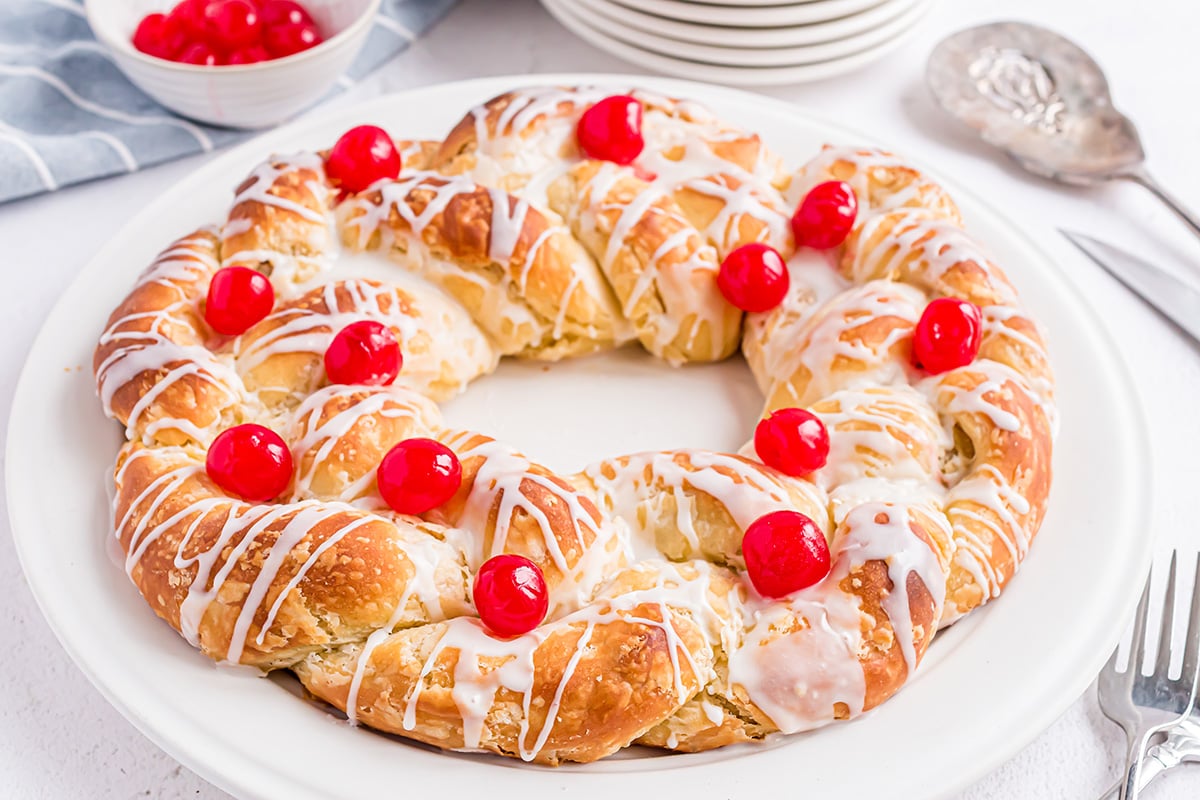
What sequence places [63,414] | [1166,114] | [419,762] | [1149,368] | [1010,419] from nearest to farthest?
1. [419,762]
2. [1010,419]
3. [63,414]
4. [1149,368]
5. [1166,114]

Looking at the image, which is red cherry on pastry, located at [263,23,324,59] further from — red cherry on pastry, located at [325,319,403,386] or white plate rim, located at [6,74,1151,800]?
red cherry on pastry, located at [325,319,403,386]

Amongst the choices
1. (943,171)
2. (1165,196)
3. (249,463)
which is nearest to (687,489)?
(249,463)

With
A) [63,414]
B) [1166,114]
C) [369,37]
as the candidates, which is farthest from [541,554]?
[1166,114]

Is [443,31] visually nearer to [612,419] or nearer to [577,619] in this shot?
[612,419]

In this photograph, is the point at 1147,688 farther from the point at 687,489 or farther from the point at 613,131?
the point at 613,131

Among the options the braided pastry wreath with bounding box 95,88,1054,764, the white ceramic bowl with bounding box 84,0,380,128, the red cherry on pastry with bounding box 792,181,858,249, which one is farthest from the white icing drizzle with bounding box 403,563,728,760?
the white ceramic bowl with bounding box 84,0,380,128

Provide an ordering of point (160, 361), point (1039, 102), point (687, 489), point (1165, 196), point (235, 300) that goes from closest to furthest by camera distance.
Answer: point (687, 489) → point (160, 361) → point (235, 300) → point (1165, 196) → point (1039, 102)
